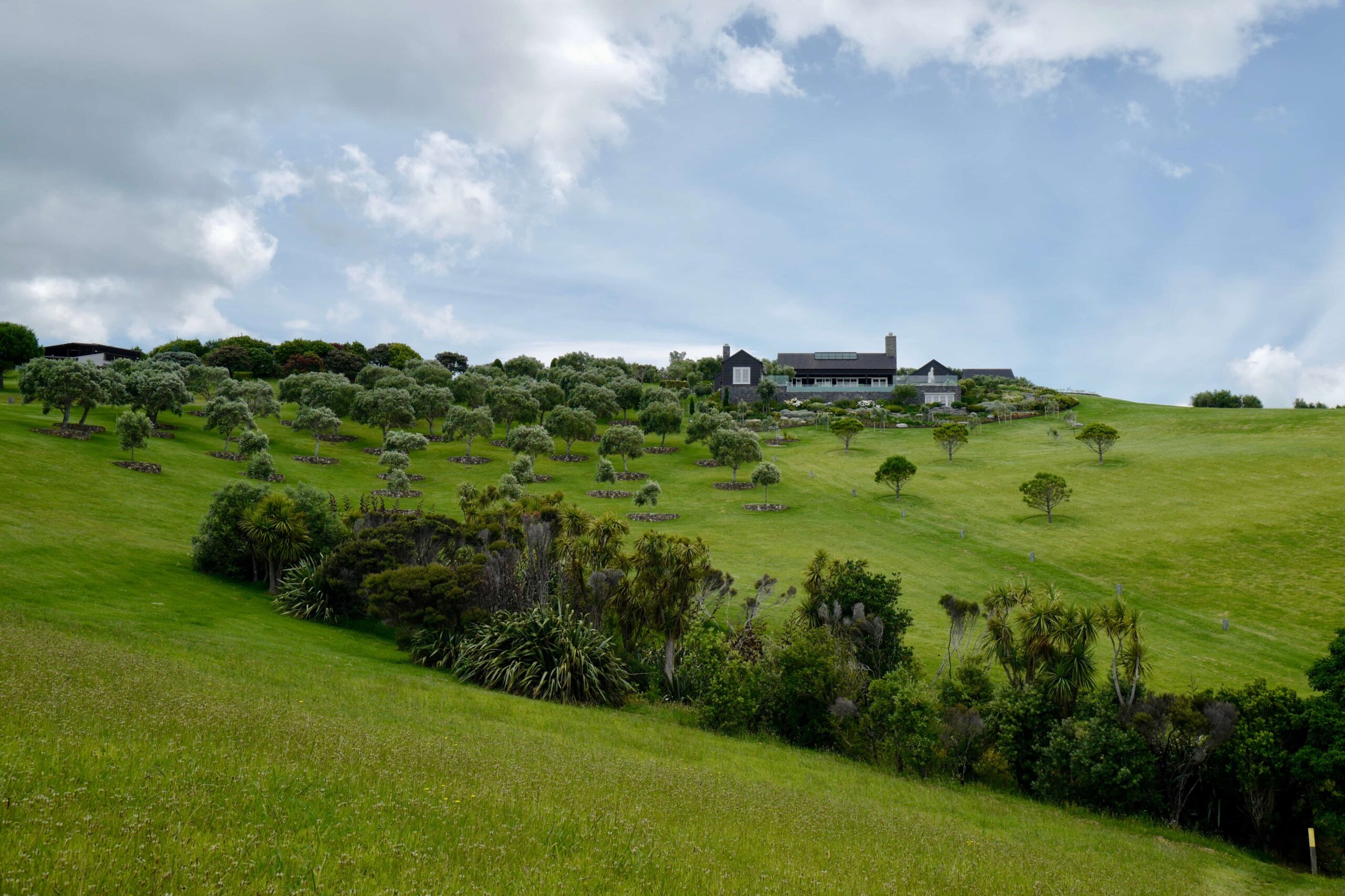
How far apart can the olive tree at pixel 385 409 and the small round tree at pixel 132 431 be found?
21435 mm

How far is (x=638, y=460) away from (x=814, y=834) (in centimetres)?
6658

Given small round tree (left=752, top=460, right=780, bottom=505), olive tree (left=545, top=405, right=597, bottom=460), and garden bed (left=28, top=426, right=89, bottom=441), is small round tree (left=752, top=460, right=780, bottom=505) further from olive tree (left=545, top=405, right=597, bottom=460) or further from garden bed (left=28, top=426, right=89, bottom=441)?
garden bed (left=28, top=426, right=89, bottom=441)

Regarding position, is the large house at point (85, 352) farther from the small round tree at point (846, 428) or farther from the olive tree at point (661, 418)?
the small round tree at point (846, 428)

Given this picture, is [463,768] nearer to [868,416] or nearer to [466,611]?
[466,611]

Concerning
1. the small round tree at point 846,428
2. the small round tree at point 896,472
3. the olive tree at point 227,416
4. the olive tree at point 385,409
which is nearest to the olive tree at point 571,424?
the olive tree at point 385,409

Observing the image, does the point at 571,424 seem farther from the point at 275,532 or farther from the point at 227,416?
the point at 275,532

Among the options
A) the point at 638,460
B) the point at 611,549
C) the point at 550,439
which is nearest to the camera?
the point at 611,549

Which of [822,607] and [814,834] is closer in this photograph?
[814,834]

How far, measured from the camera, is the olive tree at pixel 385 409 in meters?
75.9

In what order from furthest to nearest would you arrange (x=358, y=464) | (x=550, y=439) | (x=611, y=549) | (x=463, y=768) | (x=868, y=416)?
(x=868, y=416) < (x=550, y=439) < (x=358, y=464) < (x=611, y=549) < (x=463, y=768)

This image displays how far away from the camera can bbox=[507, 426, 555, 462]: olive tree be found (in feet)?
233

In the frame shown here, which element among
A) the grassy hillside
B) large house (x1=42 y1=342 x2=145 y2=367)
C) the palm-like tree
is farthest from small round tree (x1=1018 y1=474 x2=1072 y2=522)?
large house (x1=42 y1=342 x2=145 y2=367)

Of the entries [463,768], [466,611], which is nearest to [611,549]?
[466,611]

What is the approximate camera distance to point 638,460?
7856 centimetres
